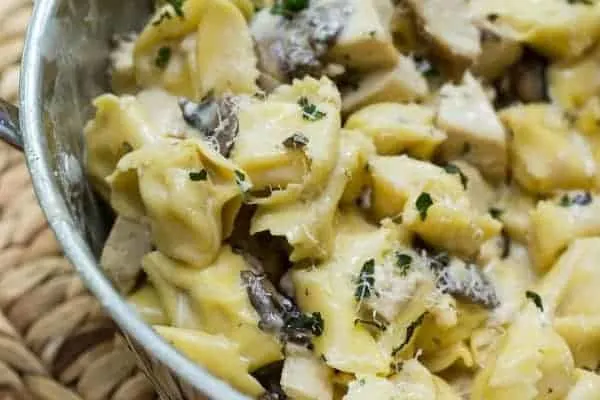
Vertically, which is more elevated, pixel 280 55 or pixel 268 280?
pixel 280 55

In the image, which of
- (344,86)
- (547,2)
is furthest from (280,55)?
(547,2)

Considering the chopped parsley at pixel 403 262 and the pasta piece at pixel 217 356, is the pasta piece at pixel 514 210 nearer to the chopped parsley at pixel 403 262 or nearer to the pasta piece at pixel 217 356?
the chopped parsley at pixel 403 262

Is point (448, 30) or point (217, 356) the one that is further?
point (448, 30)

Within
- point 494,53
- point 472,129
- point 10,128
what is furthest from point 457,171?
point 10,128

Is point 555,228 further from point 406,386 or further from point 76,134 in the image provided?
point 76,134

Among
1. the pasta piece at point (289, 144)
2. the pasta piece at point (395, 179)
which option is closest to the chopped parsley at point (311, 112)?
the pasta piece at point (289, 144)

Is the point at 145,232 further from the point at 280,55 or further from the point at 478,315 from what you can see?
the point at 478,315
